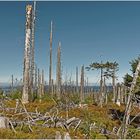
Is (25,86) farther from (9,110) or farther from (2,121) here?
(2,121)

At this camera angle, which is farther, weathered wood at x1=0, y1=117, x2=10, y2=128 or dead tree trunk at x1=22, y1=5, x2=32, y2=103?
dead tree trunk at x1=22, y1=5, x2=32, y2=103

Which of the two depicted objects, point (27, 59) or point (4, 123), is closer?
point (4, 123)

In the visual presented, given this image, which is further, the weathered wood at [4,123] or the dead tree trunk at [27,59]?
the dead tree trunk at [27,59]

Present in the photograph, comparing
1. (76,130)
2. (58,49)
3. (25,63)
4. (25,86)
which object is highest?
(58,49)

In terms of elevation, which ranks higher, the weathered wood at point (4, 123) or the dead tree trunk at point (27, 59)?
the dead tree trunk at point (27, 59)

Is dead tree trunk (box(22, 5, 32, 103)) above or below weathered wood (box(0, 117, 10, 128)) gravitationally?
above

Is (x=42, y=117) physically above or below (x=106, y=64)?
below

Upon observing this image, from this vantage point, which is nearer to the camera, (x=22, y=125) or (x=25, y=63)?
(x=22, y=125)

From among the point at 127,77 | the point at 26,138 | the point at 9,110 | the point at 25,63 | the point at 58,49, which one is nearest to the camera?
the point at 26,138

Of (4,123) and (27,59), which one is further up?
(27,59)

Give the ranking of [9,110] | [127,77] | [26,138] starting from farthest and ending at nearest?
[127,77] < [9,110] < [26,138]

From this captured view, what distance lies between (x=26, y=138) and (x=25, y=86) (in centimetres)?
1877

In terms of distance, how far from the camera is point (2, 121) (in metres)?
17.4

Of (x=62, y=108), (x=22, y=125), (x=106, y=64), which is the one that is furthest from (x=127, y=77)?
(x=22, y=125)
